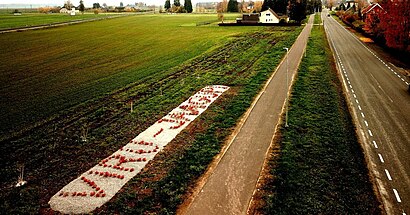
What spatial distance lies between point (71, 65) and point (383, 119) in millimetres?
41682

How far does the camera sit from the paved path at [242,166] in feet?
49.9

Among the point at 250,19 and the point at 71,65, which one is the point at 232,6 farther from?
the point at 71,65

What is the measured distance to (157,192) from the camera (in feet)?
53.5

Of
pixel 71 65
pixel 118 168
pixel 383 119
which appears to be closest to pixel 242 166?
pixel 118 168

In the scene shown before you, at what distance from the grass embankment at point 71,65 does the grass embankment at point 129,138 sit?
272 cm

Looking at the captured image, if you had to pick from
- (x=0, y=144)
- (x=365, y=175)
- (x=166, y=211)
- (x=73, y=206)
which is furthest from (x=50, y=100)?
(x=365, y=175)

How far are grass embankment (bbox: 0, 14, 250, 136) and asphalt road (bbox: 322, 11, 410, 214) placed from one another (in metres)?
23.8

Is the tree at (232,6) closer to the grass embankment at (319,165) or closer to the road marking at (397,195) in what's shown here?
the grass embankment at (319,165)

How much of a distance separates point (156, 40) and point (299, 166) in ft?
202

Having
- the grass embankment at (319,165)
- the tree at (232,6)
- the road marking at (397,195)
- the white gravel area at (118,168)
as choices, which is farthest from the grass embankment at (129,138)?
the tree at (232,6)

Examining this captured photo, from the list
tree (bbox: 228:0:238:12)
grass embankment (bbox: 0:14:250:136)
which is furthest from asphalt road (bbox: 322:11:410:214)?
tree (bbox: 228:0:238:12)

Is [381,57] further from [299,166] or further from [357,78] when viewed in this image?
[299,166]

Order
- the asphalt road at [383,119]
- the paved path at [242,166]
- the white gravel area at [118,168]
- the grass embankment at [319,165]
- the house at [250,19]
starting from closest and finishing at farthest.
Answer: the paved path at [242,166] → the grass embankment at [319,165] → the white gravel area at [118,168] → the asphalt road at [383,119] → the house at [250,19]

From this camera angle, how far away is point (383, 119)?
25469 mm
